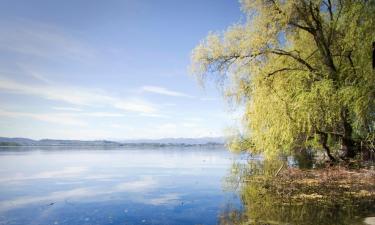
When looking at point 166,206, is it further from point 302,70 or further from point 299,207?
point 302,70

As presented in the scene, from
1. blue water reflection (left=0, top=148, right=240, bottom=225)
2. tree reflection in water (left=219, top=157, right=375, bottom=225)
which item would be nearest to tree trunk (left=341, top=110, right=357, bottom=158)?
tree reflection in water (left=219, top=157, right=375, bottom=225)

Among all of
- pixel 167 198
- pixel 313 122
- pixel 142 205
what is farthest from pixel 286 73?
pixel 142 205

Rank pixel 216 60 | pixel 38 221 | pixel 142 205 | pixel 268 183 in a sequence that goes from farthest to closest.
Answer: pixel 216 60, pixel 268 183, pixel 142 205, pixel 38 221

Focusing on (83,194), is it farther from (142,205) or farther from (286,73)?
(286,73)

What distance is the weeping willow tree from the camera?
16203mm

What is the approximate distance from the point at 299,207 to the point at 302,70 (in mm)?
8599

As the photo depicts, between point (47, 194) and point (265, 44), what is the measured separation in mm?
13410

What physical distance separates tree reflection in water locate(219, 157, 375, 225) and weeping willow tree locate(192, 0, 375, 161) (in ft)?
11.4

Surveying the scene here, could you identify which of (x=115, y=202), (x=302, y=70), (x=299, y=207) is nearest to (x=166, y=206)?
(x=115, y=202)

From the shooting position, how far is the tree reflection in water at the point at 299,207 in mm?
9685

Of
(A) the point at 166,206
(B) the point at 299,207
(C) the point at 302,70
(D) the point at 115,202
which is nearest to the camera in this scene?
(B) the point at 299,207

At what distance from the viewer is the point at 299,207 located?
11.2 metres

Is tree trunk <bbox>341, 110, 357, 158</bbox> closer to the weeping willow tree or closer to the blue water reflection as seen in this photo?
the weeping willow tree

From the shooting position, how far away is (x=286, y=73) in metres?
18.8
